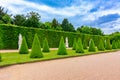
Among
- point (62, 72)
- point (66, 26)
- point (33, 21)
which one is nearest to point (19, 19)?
point (33, 21)

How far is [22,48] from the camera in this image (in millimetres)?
22141

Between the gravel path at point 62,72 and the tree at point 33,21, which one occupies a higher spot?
the tree at point 33,21

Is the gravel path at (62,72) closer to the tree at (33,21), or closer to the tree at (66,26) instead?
the tree at (33,21)

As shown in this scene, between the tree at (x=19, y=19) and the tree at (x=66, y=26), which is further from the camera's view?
the tree at (x=66, y=26)

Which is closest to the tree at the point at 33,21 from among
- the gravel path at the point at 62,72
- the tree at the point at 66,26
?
the tree at the point at 66,26

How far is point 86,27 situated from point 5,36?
7341 centimetres

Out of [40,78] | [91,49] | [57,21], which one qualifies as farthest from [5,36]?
[57,21]

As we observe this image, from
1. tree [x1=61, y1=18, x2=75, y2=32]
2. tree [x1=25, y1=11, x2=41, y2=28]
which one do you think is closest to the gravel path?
tree [x1=25, y1=11, x2=41, y2=28]

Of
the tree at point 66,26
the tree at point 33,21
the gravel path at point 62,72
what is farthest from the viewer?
Result: the tree at point 66,26

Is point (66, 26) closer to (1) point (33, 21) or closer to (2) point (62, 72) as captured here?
(1) point (33, 21)

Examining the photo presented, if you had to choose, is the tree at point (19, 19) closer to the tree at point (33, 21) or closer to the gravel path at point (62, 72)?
the tree at point (33, 21)

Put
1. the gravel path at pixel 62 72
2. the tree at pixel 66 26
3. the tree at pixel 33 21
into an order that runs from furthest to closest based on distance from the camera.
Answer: the tree at pixel 66 26 < the tree at pixel 33 21 < the gravel path at pixel 62 72

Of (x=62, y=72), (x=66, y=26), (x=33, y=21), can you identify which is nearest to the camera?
(x=62, y=72)

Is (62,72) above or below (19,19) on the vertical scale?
below
